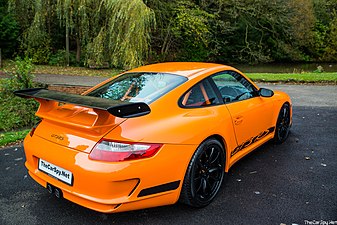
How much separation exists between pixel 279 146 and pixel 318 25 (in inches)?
1350

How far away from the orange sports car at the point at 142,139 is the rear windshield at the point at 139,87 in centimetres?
1

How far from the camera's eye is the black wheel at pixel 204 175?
108 inches

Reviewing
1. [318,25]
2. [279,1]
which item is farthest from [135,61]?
[318,25]

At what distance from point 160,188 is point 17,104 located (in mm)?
5962

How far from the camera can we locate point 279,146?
4.66 meters

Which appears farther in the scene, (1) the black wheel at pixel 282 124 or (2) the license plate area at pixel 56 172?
(1) the black wheel at pixel 282 124

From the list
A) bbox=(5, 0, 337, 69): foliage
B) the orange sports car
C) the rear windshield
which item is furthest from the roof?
bbox=(5, 0, 337, 69): foliage

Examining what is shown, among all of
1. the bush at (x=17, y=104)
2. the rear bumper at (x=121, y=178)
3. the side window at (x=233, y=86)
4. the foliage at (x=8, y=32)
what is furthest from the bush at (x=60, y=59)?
the rear bumper at (x=121, y=178)

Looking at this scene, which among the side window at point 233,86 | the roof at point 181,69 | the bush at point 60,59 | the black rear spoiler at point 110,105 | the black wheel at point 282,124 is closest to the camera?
the black rear spoiler at point 110,105

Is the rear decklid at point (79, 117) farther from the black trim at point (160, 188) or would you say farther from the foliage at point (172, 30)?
the foliage at point (172, 30)

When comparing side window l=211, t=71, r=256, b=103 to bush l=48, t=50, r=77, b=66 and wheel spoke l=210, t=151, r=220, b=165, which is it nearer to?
wheel spoke l=210, t=151, r=220, b=165

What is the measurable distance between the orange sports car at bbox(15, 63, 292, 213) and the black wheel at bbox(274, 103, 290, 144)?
1142 mm

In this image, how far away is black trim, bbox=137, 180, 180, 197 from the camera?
245cm

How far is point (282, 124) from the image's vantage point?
185 inches
